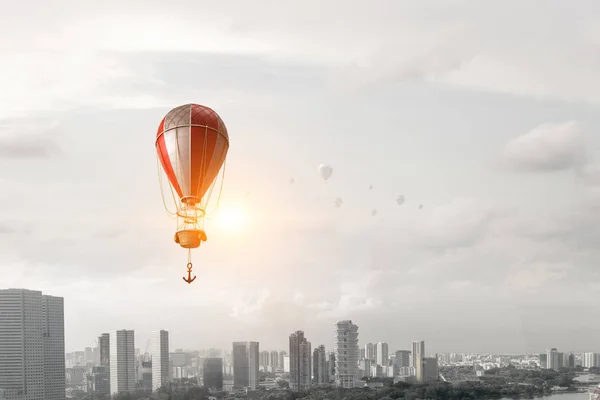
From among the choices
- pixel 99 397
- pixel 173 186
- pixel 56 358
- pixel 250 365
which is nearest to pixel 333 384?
pixel 250 365

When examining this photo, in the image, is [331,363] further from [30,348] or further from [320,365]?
[30,348]

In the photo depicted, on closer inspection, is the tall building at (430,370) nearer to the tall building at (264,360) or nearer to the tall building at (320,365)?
the tall building at (320,365)

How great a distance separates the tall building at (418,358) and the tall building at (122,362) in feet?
16.8

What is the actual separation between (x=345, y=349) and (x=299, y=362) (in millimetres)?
1098

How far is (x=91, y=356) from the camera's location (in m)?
12.5

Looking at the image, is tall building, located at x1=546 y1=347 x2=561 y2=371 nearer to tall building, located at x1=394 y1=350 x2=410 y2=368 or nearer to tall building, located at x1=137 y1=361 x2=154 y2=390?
tall building, located at x1=394 y1=350 x2=410 y2=368

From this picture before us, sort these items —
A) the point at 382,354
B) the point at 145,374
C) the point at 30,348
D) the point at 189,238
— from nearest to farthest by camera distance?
the point at 189,238, the point at 145,374, the point at 30,348, the point at 382,354

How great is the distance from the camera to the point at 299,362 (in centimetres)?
1345

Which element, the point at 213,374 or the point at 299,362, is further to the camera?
the point at 299,362

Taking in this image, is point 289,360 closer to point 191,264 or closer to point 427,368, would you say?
point 427,368

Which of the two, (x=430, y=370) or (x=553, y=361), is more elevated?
(x=553, y=361)

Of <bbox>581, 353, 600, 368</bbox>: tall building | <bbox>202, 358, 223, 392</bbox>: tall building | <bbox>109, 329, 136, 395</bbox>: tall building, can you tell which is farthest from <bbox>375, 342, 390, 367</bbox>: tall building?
<bbox>109, 329, 136, 395</bbox>: tall building

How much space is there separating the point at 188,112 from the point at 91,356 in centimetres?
1046

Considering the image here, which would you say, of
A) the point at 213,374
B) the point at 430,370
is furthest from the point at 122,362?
the point at 430,370
